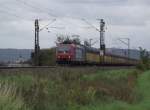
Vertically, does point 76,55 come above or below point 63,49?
below

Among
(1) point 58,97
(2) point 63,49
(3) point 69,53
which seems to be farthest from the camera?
(2) point 63,49

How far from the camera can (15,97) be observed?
48.9 feet

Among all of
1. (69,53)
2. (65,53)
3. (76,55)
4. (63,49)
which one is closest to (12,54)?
(63,49)

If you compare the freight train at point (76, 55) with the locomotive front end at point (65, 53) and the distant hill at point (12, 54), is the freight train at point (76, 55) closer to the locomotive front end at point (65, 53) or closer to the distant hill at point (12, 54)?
the locomotive front end at point (65, 53)

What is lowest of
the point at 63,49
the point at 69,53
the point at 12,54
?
the point at 69,53

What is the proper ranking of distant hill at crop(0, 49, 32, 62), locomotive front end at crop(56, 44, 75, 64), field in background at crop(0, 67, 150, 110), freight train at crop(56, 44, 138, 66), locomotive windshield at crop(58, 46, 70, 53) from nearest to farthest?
field in background at crop(0, 67, 150, 110) → locomotive front end at crop(56, 44, 75, 64) → freight train at crop(56, 44, 138, 66) → locomotive windshield at crop(58, 46, 70, 53) → distant hill at crop(0, 49, 32, 62)

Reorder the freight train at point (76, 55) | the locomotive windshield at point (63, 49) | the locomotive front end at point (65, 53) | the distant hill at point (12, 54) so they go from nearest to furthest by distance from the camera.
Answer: the locomotive front end at point (65, 53) < the freight train at point (76, 55) < the locomotive windshield at point (63, 49) < the distant hill at point (12, 54)

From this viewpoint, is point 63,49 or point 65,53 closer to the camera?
point 65,53

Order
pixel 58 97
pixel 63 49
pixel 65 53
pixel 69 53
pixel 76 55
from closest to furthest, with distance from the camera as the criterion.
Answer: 1. pixel 58 97
2. pixel 69 53
3. pixel 65 53
4. pixel 76 55
5. pixel 63 49

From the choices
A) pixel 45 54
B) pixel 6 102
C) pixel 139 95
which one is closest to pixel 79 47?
pixel 45 54

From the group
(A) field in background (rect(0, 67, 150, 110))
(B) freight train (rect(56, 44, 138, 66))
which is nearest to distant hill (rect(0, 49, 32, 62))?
(B) freight train (rect(56, 44, 138, 66))

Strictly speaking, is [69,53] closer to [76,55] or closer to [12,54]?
[76,55]

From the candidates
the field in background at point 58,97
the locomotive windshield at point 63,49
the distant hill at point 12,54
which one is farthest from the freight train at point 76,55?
the distant hill at point 12,54

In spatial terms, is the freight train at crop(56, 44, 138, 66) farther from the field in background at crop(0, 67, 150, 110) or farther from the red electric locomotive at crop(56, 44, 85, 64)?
the field in background at crop(0, 67, 150, 110)
